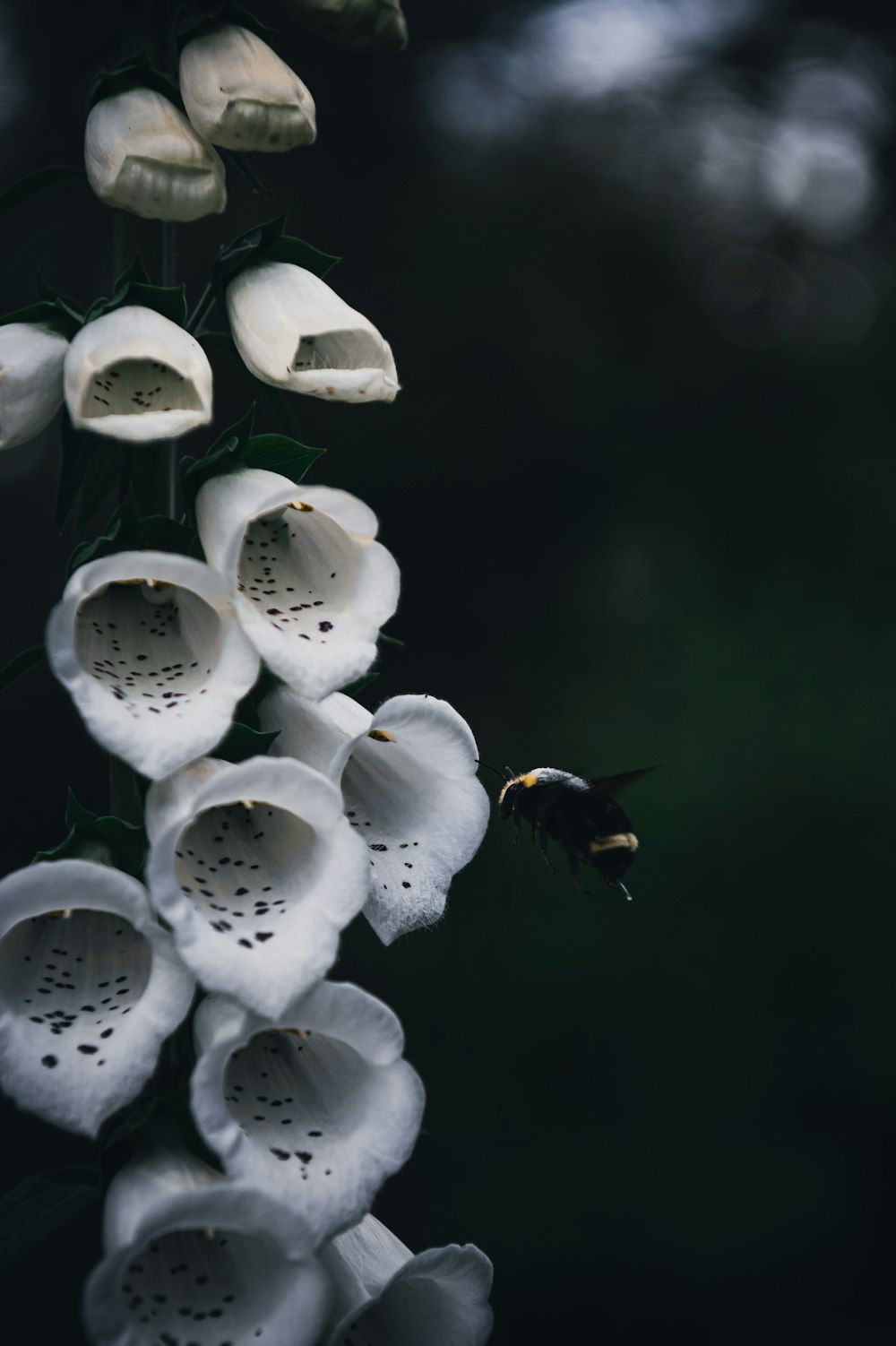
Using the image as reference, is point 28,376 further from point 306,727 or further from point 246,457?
point 306,727

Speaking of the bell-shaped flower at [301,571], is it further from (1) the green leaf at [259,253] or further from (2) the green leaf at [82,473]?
(1) the green leaf at [259,253]

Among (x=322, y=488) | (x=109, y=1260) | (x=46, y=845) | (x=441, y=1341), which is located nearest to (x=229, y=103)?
(x=322, y=488)

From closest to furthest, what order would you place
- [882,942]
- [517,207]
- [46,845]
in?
[46,845] → [882,942] → [517,207]

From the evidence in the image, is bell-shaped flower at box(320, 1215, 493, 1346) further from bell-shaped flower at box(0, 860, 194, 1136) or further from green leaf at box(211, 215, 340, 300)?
green leaf at box(211, 215, 340, 300)

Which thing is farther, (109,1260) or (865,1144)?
(865,1144)

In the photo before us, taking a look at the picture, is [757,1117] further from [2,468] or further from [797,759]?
[2,468]

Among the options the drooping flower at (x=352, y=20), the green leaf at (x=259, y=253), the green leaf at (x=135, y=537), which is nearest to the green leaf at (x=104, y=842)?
the green leaf at (x=135, y=537)

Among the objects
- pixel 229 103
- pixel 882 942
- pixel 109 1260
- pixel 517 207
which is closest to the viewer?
pixel 109 1260
